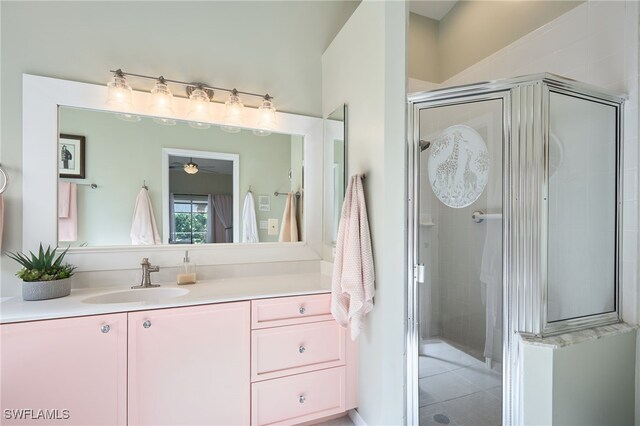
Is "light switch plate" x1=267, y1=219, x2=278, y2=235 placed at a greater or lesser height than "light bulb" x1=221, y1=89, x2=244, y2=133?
lesser

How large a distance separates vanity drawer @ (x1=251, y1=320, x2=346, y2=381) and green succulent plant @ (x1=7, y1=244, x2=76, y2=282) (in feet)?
3.56

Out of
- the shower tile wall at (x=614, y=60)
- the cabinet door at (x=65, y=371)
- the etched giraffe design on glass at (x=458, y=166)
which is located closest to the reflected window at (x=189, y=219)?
the cabinet door at (x=65, y=371)

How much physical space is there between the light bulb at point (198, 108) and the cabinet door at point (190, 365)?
1240 millimetres

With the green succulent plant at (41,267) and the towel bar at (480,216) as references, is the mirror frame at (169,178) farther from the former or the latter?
the towel bar at (480,216)

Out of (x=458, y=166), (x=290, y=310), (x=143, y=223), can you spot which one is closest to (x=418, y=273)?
(x=458, y=166)

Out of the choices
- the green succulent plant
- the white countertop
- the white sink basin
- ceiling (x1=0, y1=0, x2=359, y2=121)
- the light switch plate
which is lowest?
the white sink basin

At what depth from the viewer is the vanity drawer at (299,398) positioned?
160 cm

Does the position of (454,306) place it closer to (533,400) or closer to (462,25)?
(533,400)

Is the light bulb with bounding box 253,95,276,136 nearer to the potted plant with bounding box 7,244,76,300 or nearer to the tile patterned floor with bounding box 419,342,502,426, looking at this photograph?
the potted plant with bounding box 7,244,76,300

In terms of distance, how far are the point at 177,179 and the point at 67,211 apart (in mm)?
622

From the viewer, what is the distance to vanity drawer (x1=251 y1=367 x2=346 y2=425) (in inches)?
63.1

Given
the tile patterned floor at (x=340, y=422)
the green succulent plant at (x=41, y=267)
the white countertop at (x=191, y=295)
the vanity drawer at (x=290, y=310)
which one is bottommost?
the tile patterned floor at (x=340, y=422)

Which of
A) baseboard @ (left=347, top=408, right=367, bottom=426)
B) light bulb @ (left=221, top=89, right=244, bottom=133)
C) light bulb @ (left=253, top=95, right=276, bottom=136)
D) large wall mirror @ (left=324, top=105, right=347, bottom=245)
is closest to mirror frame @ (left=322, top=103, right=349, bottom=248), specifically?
large wall mirror @ (left=324, top=105, right=347, bottom=245)

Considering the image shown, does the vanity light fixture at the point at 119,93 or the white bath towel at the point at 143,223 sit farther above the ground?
the vanity light fixture at the point at 119,93
